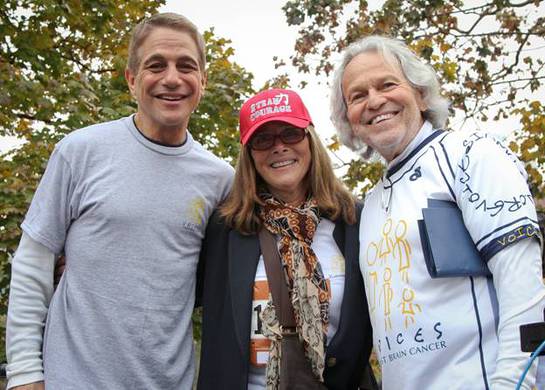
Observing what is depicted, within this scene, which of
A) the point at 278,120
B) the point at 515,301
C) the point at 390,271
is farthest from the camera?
the point at 278,120

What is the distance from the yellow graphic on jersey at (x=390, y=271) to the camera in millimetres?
2234

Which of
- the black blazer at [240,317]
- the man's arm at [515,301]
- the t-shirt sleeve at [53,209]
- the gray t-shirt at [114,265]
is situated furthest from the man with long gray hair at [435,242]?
the t-shirt sleeve at [53,209]

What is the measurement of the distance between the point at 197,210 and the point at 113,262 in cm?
46

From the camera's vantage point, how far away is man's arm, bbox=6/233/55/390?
8.00ft

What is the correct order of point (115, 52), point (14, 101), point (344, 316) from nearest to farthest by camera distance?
point (344, 316) → point (14, 101) → point (115, 52)

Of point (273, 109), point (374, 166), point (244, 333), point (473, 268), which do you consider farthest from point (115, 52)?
point (473, 268)

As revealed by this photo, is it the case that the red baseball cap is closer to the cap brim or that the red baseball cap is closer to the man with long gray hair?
the cap brim

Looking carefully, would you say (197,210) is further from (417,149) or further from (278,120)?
(417,149)

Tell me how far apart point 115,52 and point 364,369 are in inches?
252

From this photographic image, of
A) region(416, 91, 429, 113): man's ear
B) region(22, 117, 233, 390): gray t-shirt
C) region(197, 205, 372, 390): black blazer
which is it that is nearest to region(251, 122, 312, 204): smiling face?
region(197, 205, 372, 390): black blazer

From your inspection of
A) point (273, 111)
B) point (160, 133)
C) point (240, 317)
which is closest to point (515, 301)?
point (240, 317)

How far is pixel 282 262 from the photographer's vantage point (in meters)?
2.76

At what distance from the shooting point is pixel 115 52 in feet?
26.5

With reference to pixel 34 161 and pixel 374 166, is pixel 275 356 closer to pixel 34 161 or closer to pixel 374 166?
pixel 34 161
